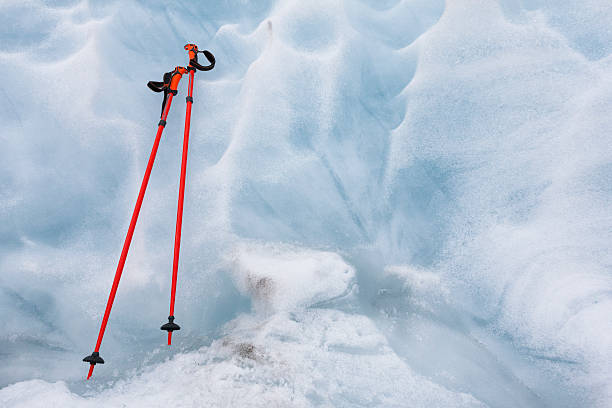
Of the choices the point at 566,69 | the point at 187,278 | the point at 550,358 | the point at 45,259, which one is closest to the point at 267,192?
the point at 187,278

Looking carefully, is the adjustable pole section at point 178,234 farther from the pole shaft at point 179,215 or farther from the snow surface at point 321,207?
the snow surface at point 321,207

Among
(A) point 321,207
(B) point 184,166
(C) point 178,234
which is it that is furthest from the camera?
(A) point 321,207

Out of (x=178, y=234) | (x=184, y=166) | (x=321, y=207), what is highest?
(x=184, y=166)

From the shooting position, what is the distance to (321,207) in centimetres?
175

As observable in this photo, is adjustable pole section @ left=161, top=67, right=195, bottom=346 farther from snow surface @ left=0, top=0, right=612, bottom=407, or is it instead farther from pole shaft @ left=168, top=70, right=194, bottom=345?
snow surface @ left=0, top=0, right=612, bottom=407

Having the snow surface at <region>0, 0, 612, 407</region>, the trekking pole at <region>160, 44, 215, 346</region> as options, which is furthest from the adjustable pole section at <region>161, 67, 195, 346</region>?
the snow surface at <region>0, 0, 612, 407</region>

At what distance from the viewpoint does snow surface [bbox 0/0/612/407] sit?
131cm

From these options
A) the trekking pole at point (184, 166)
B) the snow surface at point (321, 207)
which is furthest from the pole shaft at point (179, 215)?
the snow surface at point (321, 207)

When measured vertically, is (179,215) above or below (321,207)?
below

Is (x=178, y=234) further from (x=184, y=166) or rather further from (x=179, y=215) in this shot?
(x=184, y=166)

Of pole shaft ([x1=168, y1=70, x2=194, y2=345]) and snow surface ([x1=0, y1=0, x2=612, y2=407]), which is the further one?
pole shaft ([x1=168, y1=70, x2=194, y2=345])

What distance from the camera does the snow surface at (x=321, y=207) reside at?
51.4 inches

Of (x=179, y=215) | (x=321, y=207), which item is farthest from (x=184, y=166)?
(x=321, y=207)

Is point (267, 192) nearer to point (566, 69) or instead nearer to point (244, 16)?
point (244, 16)
